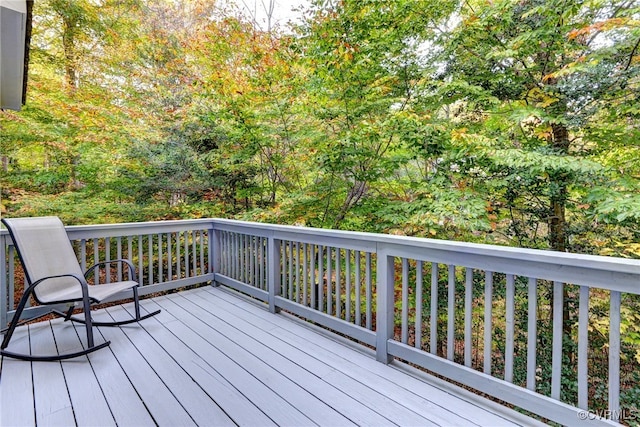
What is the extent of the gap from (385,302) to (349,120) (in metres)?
3.51

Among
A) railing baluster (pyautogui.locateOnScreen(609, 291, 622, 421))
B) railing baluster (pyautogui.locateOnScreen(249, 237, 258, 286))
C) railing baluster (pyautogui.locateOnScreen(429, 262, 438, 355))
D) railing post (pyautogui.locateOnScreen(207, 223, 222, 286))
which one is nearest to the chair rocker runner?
railing baluster (pyautogui.locateOnScreen(249, 237, 258, 286))

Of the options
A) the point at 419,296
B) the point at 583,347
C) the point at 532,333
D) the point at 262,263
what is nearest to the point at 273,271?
the point at 262,263

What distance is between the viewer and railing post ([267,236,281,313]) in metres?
3.49

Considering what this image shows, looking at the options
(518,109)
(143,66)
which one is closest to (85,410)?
(518,109)

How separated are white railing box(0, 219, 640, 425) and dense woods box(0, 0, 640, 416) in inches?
39.9

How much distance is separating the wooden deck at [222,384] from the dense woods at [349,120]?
2514 millimetres

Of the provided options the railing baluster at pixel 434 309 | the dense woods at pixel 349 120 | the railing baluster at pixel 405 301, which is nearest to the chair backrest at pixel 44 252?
the railing baluster at pixel 405 301

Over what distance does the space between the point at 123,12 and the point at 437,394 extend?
28.7 ft

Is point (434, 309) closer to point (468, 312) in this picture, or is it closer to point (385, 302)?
point (468, 312)

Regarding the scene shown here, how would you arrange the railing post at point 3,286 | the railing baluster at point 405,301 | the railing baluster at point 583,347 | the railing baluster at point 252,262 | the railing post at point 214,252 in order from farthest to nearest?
the railing post at point 214,252 < the railing baluster at point 252,262 < the railing post at point 3,286 < the railing baluster at point 405,301 < the railing baluster at point 583,347

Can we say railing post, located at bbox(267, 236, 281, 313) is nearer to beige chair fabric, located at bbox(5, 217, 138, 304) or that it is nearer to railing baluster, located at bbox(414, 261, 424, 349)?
beige chair fabric, located at bbox(5, 217, 138, 304)

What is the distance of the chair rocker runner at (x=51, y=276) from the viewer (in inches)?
98.7

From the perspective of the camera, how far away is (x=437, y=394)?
2.07m

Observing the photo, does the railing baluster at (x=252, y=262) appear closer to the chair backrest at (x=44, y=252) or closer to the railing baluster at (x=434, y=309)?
the chair backrest at (x=44, y=252)
